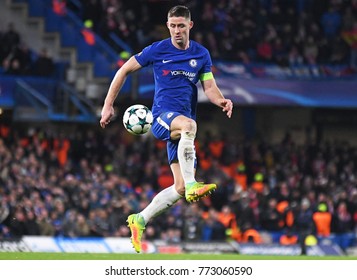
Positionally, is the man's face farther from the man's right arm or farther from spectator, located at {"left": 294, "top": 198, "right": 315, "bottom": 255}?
spectator, located at {"left": 294, "top": 198, "right": 315, "bottom": 255}

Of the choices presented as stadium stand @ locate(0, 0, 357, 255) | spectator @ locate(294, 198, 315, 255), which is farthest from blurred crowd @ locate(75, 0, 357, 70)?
spectator @ locate(294, 198, 315, 255)

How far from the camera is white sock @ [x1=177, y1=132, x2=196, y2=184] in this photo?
44.5 feet

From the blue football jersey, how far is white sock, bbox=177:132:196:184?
49cm

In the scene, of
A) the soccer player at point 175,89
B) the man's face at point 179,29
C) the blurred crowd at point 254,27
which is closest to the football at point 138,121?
the soccer player at point 175,89

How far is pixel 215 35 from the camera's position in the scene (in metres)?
32.3

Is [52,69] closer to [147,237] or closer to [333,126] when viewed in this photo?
[147,237]

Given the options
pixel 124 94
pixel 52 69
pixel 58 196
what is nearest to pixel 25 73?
pixel 52 69

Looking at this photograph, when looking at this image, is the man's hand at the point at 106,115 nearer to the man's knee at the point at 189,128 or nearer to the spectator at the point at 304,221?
the man's knee at the point at 189,128

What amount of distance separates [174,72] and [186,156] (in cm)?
106

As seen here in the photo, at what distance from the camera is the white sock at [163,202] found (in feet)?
46.6

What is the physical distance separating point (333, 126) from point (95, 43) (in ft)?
26.5

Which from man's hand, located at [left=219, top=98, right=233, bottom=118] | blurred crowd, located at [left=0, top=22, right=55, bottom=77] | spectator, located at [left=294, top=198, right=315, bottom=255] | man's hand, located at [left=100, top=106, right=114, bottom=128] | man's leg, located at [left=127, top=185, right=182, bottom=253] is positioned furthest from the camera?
blurred crowd, located at [left=0, top=22, right=55, bottom=77]

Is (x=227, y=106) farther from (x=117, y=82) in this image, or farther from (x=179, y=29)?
(x=117, y=82)

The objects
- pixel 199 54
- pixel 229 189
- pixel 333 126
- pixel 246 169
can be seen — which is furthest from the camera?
pixel 333 126
